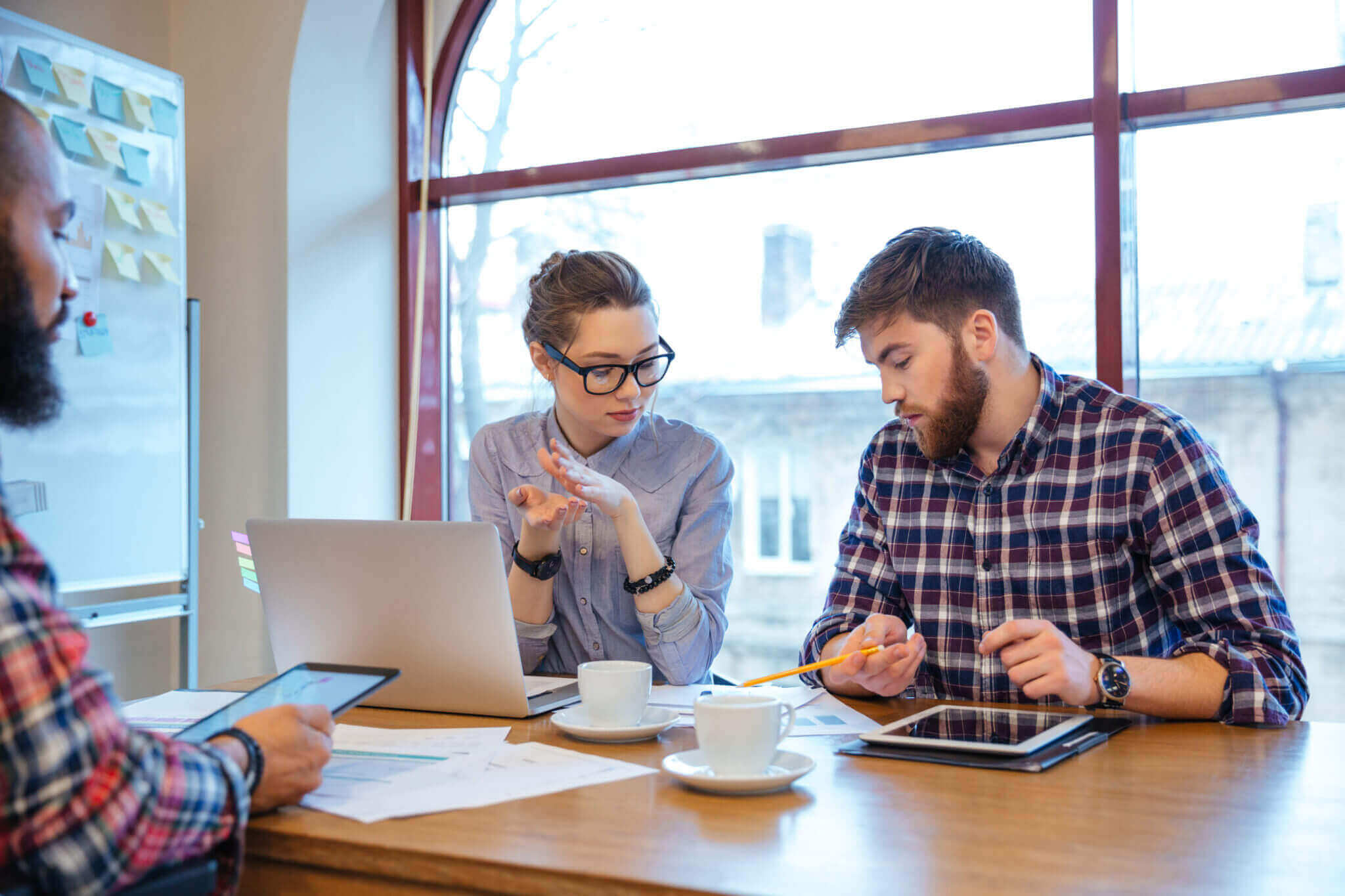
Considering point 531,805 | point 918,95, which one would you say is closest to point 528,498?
point 531,805

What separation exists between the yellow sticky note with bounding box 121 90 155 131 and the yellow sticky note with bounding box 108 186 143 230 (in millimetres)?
176

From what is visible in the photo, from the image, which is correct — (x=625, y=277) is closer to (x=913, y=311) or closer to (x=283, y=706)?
(x=913, y=311)

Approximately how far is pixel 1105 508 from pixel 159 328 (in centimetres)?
214

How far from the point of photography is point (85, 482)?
238 centimetres

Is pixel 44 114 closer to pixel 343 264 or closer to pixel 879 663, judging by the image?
pixel 343 264

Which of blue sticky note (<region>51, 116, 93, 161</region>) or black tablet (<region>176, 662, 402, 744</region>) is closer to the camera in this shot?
black tablet (<region>176, 662, 402, 744</region>)

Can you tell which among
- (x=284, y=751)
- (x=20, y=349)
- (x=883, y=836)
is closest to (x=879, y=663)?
(x=883, y=836)

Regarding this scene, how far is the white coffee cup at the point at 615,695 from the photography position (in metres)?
1.24

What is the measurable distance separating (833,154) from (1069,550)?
1.43 meters

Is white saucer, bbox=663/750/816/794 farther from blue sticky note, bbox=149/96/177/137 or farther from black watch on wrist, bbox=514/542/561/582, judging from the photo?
blue sticky note, bbox=149/96/177/137

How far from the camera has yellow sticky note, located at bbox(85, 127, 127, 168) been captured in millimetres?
2412

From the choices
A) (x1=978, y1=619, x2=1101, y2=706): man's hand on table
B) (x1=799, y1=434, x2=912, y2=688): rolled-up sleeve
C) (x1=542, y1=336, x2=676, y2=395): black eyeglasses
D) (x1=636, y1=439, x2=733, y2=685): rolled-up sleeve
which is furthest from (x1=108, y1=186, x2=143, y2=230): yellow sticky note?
(x1=978, y1=619, x2=1101, y2=706): man's hand on table

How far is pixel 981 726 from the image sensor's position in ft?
4.03

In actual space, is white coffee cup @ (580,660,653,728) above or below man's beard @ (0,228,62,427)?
below
